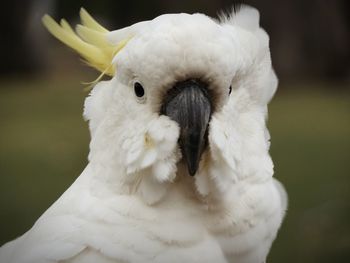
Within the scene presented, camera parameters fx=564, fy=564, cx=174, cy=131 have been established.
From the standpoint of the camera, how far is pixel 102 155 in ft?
3.52

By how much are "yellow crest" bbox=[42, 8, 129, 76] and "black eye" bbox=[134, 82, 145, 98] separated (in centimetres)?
12

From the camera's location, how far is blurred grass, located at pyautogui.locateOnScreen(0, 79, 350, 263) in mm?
1874

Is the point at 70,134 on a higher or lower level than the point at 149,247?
lower

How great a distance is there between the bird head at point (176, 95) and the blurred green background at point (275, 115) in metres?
0.51

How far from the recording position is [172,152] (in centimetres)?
95

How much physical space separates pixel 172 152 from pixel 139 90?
12 cm

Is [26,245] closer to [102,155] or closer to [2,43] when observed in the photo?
[102,155]

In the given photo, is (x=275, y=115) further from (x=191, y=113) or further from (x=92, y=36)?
(x=191, y=113)

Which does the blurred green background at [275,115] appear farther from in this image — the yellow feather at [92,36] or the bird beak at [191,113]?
the bird beak at [191,113]

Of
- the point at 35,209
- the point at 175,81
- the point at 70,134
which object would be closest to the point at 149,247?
the point at 175,81

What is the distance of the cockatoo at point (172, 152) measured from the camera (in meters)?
0.92

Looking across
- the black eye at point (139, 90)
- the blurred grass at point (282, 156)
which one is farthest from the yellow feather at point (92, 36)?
the blurred grass at point (282, 156)

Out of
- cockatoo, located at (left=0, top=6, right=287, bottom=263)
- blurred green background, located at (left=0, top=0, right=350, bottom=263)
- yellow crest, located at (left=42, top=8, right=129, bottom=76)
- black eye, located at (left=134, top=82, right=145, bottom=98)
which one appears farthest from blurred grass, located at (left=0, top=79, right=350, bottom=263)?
black eye, located at (left=134, top=82, right=145, bottom=98)

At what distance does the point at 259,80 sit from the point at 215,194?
0.24 meters
